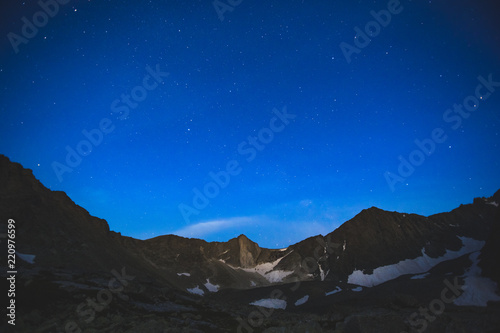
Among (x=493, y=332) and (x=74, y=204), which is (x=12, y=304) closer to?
(x=493, y=332)

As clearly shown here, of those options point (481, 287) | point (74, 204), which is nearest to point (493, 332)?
point (481, 287)

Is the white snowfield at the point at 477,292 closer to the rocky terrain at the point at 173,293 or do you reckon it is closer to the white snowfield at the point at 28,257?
the rocky terrain at the point at 173,293

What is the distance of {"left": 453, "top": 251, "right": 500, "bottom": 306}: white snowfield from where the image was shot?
319ft

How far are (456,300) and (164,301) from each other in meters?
99.0

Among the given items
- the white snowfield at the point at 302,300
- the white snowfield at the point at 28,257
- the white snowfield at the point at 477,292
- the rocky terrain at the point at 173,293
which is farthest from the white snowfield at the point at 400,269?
the white snowfield at the point at 28,257

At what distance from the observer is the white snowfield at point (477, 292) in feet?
319

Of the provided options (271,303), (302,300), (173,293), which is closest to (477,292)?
(302,300)

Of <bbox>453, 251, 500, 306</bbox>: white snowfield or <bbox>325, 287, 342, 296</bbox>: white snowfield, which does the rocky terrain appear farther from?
<bbox>325, 287, 342, 296</bbox>: white snowfield

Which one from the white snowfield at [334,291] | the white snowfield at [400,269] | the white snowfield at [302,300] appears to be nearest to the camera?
the white snowfield at [302,300]

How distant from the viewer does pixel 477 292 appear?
102 m

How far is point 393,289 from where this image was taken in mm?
122188

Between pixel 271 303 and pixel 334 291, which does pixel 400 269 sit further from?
pixel 271 303

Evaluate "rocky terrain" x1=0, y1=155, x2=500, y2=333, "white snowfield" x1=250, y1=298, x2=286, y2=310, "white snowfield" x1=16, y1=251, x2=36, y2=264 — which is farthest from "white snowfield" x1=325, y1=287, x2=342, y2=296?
"white snowfield" x1=16, y1=251, x2=36, y2=264

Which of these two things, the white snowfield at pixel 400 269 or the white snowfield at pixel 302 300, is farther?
the white snowfield at pixel 400 269
